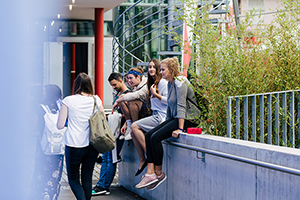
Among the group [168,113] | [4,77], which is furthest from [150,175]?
[4,77]

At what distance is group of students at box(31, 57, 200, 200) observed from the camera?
4.29 metres

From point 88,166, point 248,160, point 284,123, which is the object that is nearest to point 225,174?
point 248,160

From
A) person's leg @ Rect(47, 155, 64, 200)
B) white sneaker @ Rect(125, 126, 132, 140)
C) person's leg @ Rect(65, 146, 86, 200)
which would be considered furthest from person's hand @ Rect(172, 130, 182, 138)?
white sneaker @ Rect(125, 126, 132, 140)

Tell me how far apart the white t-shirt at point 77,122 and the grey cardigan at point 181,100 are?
1.03 metres

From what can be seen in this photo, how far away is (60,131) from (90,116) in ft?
1.68

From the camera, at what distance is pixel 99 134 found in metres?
4.29

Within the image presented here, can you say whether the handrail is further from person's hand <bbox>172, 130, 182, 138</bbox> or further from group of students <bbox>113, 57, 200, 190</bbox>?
group of students <bbox>113, 57, 200, 190</bbox>

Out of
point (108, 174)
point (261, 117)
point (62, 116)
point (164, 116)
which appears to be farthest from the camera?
point (108, 174)

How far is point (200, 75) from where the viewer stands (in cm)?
464

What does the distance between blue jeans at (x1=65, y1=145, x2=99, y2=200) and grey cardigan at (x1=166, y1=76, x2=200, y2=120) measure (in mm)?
1076

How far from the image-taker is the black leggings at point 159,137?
4719mm

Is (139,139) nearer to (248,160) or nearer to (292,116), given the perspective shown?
(292,116)

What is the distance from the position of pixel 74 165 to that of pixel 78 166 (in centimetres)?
9

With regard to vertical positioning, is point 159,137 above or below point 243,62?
below
